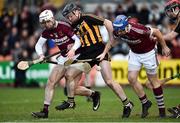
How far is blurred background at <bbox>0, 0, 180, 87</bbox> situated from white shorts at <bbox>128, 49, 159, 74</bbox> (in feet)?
30.0

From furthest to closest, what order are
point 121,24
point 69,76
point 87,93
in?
point 87,93, point 69,76, point 121,24

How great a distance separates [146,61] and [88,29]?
1.36 meters

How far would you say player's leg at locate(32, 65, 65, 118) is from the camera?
13547 mm

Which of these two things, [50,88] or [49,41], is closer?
[50,88]

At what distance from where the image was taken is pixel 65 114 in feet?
47.2

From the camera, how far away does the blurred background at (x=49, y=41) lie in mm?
23906

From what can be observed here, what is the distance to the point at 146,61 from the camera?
1356cm

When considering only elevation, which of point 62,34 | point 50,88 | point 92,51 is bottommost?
point 50,88

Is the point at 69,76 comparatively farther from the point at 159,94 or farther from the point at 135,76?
the point at 159,94

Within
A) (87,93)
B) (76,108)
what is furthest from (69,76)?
(76,108)

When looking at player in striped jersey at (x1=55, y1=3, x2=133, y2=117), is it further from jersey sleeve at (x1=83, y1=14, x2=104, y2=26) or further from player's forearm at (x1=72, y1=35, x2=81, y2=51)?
player's forearm at (x1=72, y1=35, x2=81, y2=51)

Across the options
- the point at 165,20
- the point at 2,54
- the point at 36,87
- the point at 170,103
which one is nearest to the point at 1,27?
the point at 2,54

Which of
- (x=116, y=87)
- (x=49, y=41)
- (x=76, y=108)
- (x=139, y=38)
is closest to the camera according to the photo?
(x=139, y=38)

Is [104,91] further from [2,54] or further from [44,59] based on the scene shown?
[44,59]
